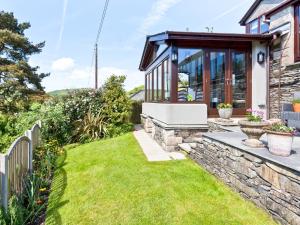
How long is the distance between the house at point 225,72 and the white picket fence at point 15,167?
3.82 meters

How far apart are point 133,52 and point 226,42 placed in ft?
46.5

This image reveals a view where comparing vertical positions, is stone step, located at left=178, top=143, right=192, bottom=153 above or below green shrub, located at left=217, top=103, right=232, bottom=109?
below

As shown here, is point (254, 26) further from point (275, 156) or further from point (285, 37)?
point (275, 156)

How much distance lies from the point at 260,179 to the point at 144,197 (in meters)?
1.95

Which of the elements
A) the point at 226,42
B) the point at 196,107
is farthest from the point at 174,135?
the point at 226,42

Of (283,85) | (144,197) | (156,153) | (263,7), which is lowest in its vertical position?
(144,197)

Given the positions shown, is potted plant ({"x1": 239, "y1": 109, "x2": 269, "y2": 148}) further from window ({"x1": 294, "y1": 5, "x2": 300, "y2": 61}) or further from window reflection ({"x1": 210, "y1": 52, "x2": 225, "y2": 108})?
window ({"x1": 294, "y1": 5, "x2": 300, "y2": 61})

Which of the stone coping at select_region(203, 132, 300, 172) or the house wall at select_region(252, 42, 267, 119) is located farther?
the house wall at select_region(252, 42, 267, 119)

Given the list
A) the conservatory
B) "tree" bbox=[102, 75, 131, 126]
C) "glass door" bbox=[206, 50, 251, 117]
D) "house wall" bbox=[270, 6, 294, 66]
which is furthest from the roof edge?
"tree" bbox=[102, 75, 131, 126]

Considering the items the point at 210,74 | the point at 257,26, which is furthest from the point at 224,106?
the point at 257,26

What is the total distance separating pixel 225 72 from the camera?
7992 millimetres

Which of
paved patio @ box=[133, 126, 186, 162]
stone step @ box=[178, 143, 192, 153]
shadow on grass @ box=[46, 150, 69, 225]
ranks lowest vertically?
shadow on grass @ box=[46, 150, 69, 225]

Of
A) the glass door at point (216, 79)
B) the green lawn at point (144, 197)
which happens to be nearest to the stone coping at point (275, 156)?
the green lawn at point (144, 197)

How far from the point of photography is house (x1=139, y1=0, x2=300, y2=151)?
23.9ft
